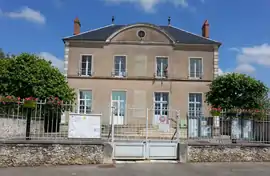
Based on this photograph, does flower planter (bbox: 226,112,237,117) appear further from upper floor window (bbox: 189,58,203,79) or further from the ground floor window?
upper floor window (bbox: 189,58,203,79)

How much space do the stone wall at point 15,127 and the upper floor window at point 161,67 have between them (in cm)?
1168

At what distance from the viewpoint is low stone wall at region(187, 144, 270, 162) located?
9482 millimetres

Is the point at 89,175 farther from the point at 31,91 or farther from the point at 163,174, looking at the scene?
the point at 31,91

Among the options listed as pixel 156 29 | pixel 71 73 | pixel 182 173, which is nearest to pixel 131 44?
pixel 156 29

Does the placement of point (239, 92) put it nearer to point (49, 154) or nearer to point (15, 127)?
point (49, 154)

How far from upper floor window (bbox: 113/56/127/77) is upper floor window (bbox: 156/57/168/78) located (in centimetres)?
237

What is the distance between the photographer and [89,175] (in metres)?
7.48

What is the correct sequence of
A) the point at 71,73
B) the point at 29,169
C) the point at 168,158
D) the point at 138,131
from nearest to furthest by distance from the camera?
1. the point at 29,169
2. the point at 168,158
3. the point at 138,131
4. the point at 71,73

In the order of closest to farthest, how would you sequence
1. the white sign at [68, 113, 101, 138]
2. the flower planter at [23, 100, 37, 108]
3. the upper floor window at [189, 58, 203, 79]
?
the flower planter at [23, 100, 37, 108], the white sign at [68, 113, 101, 138], the upper floor window at [189, 58, 203, 79]

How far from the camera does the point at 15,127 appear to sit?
35.3ft

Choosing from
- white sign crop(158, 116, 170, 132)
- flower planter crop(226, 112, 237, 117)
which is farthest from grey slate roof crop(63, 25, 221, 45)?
white sign crop(158, 116, 170, 132)

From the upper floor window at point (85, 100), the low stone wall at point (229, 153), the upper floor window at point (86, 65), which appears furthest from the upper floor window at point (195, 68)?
the low stone wall at point (229, 153)

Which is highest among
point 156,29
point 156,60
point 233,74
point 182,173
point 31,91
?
point 156,29

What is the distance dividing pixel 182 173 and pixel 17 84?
11.8 m
